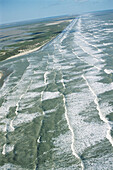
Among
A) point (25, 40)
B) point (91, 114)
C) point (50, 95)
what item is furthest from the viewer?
point (25, 40)

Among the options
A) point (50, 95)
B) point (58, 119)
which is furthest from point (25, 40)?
point (58, 119)

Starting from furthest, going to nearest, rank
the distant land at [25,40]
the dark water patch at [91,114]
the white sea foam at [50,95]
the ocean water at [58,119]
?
1. the distant land at [25,40]
2. the white sea foam at [50,95]
3. the dark water patch at [91,114]
4. the ocean water at [58,119]

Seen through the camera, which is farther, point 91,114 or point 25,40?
point 25,40

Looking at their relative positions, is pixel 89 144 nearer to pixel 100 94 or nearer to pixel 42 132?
pixel 42 132

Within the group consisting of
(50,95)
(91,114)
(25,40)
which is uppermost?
(91,114)

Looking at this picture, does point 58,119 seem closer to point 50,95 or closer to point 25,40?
point 50,95

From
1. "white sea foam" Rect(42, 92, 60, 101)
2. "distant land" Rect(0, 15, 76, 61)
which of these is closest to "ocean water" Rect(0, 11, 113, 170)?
"white sea foam" Rect(42, 92, 60, 101)

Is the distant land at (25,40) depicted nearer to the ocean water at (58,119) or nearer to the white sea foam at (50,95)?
the ocean water at (58,119)

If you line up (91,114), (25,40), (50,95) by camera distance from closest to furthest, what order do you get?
(91,114), (50,95), (25,40)

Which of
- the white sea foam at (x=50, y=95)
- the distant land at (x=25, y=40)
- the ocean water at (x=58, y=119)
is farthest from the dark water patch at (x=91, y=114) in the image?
the distant land at (x=25, y=40)
